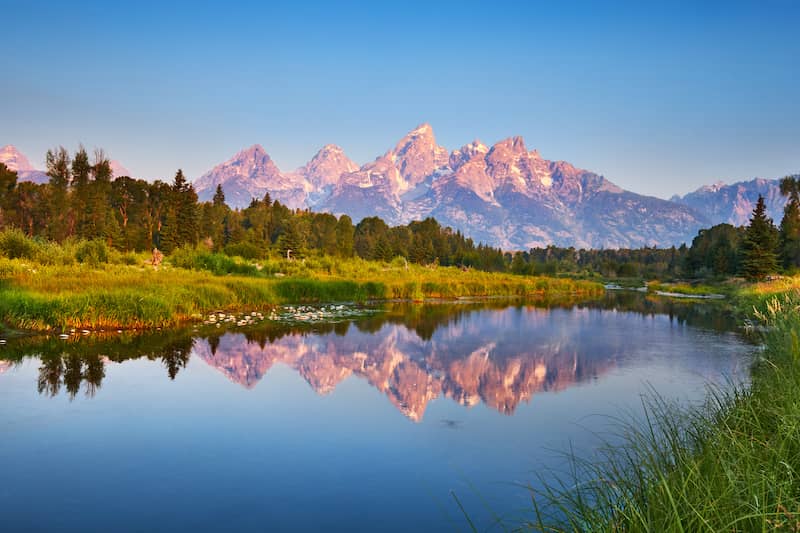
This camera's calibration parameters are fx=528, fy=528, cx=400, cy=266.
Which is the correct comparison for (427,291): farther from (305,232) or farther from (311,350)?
(305,232)

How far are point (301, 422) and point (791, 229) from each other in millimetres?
72069

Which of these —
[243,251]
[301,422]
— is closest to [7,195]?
[243,251]

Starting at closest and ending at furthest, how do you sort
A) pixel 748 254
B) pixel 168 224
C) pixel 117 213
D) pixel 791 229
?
pixel 748 254 < pixel 791 229 < pixel 168 224 < pixel 117 213

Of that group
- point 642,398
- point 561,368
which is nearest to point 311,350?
point 561,368

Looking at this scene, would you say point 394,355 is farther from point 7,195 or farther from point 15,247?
point 7,195

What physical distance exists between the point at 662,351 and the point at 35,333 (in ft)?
69.8

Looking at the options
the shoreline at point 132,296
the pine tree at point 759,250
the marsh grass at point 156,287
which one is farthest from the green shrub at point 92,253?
the pine tree at point 759,250

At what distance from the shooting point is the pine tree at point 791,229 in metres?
60.1

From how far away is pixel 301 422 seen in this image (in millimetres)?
10172

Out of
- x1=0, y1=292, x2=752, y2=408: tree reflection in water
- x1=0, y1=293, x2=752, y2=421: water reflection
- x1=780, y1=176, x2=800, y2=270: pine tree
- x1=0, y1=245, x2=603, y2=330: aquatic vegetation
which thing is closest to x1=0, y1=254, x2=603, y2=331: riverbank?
x1=0, y1=245, x2=603, y2=330: aquatic vegetation

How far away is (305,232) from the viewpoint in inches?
4459

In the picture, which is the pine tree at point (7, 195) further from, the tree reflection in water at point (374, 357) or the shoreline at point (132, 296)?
the tree reflection in water at point (374, 357)

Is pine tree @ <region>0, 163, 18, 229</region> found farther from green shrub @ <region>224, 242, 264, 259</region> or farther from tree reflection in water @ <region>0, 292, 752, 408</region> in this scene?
tree reflection in water @ <region>0, 292, 752, 408</region>

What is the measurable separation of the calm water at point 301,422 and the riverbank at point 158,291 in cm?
161
